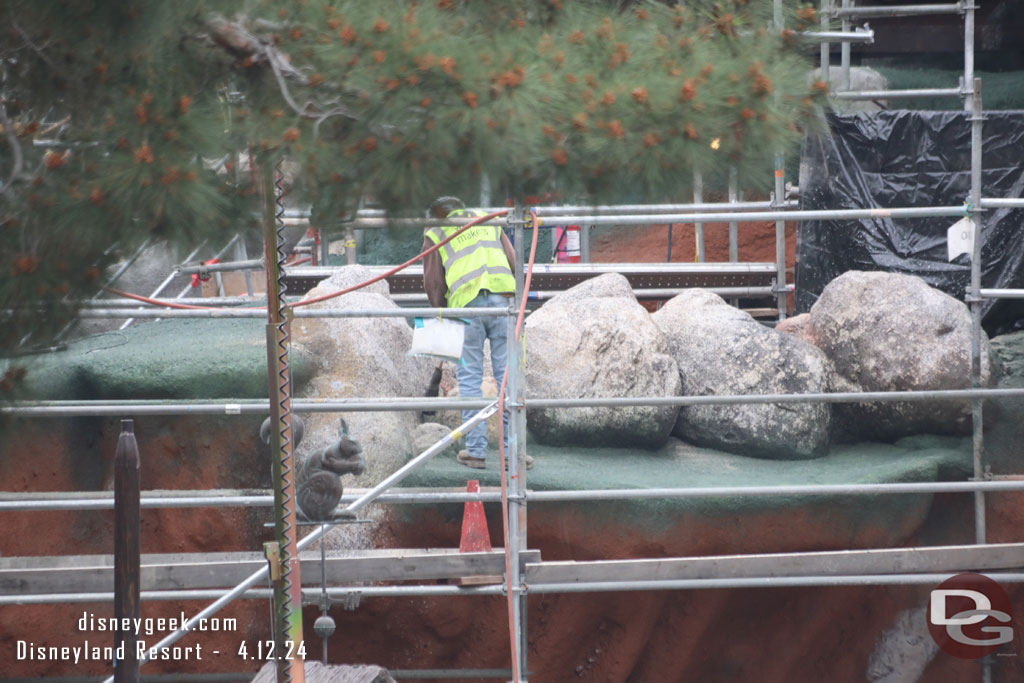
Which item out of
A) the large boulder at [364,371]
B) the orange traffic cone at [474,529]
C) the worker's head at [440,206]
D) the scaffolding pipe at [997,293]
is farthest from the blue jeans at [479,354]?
the worker's head at [440,206]

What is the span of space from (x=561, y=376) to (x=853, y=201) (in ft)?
7.75

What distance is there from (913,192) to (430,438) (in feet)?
10.8

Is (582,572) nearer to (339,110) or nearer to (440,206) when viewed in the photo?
(440,206)

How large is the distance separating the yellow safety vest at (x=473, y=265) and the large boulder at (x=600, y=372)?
0.66 meters

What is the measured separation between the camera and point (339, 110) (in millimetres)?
1959

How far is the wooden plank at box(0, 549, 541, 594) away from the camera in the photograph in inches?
161

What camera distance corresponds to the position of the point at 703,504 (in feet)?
16.6

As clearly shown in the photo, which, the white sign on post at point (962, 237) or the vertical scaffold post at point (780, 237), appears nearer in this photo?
the white sign on post at point (962, 237)

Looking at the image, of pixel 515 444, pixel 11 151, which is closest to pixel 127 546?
pixel 11 151

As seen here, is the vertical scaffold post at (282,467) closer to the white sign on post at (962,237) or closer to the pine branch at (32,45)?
the pine branch at (32,45)

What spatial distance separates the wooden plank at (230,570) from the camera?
4.09m

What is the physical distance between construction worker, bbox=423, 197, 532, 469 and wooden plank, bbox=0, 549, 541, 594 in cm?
84

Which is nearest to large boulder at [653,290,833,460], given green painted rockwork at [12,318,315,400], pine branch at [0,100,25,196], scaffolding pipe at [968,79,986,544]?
scaffolding pipe at [968,79,986,544]

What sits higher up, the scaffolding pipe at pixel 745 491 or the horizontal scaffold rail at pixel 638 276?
the horizontal scaffold rail at pixel 638 276
